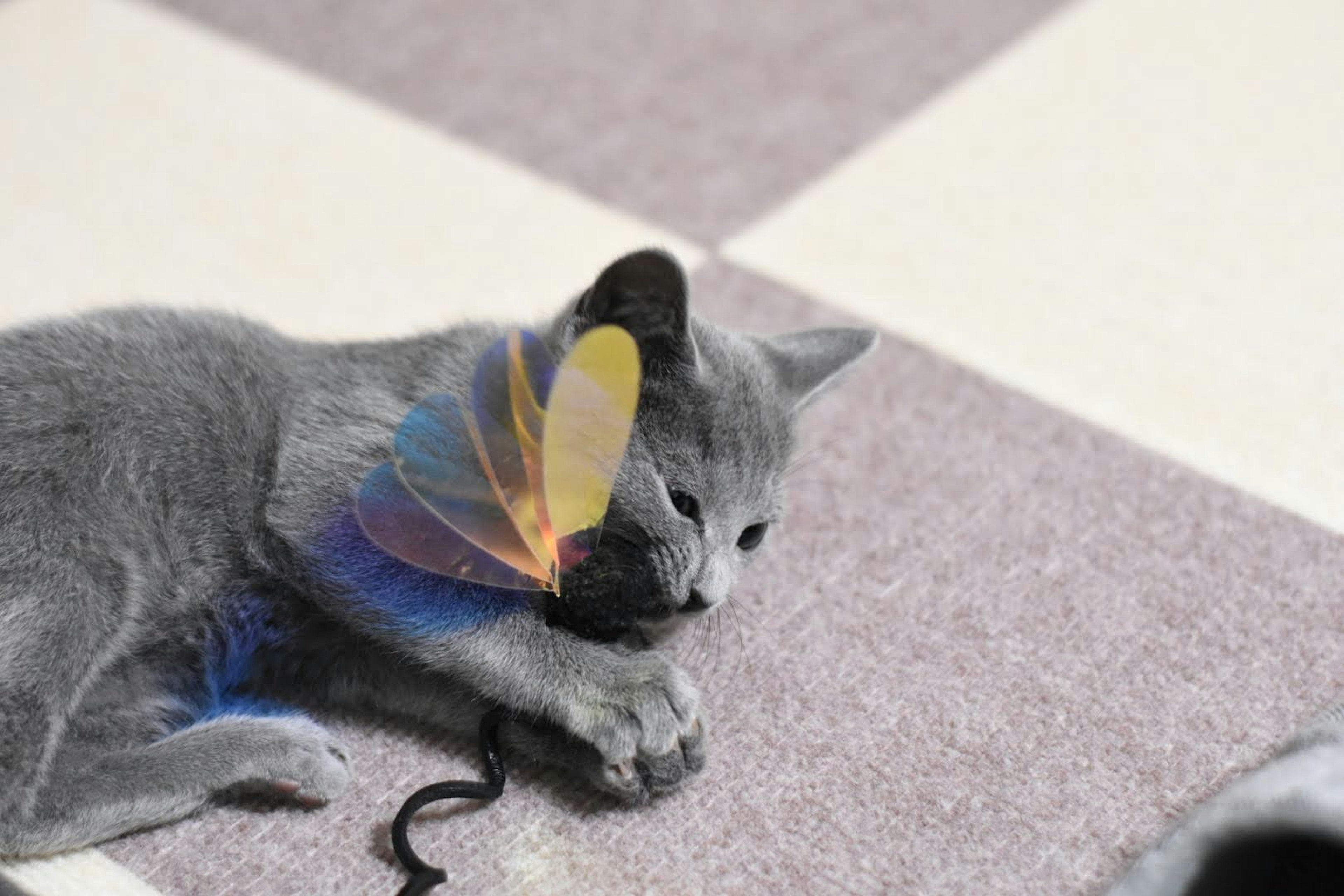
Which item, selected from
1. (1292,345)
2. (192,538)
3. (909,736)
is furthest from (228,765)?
(1292,345)

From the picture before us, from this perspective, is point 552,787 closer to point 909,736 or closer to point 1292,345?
point 909,736

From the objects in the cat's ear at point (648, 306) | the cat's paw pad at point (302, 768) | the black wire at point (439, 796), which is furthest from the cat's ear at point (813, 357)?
the cat's paw pad at point (302, 768)

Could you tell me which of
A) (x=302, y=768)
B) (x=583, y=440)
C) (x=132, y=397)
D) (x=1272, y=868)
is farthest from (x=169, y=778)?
(x=1272, y=868)

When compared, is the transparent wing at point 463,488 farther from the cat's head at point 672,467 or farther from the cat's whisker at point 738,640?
the cat's whisker at point 738,640

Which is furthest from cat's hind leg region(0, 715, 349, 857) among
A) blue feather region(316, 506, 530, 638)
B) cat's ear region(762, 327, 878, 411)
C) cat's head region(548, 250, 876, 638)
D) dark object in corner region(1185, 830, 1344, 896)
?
dark object in corner region(1185, 830, 1344, 896)

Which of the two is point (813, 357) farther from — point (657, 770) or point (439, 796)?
point (439, 796)
